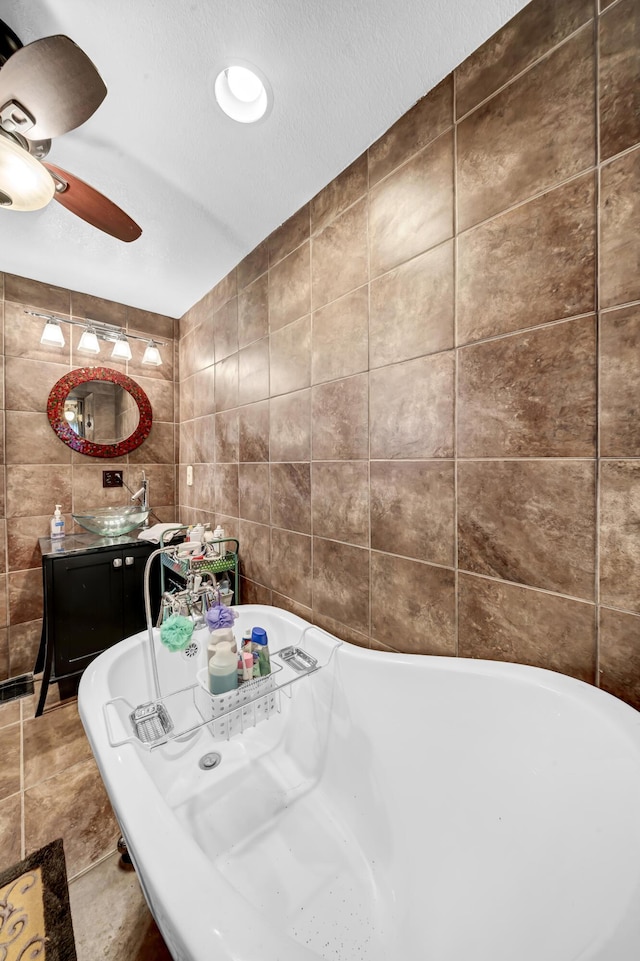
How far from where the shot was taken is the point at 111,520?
212 centimetres

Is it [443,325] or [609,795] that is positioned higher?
[443,325]

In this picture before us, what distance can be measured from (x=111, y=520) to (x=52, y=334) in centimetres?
110

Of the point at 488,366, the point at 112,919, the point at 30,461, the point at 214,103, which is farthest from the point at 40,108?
the point at 112,919

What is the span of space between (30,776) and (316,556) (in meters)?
1.44

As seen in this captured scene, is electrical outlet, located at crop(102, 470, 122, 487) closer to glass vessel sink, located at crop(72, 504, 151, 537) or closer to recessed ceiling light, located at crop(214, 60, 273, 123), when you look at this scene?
glass vessel sink, located at crop(72, 504, 151, 537)

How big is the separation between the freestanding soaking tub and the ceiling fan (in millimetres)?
1414

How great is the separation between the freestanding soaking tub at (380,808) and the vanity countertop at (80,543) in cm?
85

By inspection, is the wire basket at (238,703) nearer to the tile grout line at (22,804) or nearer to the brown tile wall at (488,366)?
the brown tile wall at (488,366)

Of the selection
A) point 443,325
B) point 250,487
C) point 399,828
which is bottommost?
point 399,828

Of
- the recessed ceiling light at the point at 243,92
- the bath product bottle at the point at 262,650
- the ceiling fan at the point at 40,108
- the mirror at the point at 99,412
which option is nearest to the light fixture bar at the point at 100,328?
the mirror at the point at 99,412

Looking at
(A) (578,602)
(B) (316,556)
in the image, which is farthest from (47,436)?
(A) (578,602)

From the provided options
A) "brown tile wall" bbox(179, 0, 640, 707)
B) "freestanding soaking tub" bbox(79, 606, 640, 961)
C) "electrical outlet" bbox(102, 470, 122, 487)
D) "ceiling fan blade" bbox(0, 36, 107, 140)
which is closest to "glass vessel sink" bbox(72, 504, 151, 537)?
"electrical outlet" bbox(102, 470, 122, 487)

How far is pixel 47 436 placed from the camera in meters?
2.14

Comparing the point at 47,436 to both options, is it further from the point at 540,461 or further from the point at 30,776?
the point at 540,461
